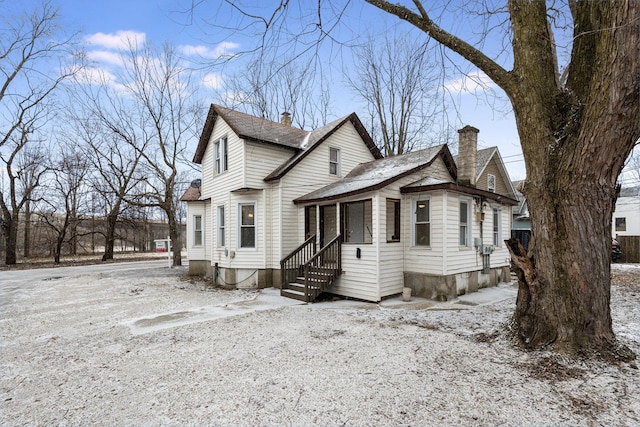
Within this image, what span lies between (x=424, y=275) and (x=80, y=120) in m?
20.9

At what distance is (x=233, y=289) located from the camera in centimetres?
1050

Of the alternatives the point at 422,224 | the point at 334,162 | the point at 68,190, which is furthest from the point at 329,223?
the point at 68,190

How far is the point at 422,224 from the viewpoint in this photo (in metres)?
8.84

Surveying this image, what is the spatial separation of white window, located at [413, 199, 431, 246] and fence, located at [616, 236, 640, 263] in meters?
15.9

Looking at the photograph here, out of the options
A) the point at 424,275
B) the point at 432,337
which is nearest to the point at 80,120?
the point at 424,275

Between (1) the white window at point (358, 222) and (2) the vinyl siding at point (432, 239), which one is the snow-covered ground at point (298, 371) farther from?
(1) the white window at point (358, 222)

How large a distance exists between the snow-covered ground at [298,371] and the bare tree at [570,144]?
23.8 inches

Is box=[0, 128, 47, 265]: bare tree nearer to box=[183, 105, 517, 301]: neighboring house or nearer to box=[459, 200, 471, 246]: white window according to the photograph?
box=[183, 105, 517, 301]: neighboring house

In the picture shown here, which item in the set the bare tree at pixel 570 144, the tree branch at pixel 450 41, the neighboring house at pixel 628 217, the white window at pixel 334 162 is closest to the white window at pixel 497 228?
the white window at pixel 334 162

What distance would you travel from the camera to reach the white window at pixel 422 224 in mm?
8766

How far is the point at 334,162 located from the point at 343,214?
3.33 metres

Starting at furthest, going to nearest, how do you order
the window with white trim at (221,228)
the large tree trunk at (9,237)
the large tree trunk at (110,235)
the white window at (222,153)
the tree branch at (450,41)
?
the large tree trunk at (110,235) → the large tree trunk at (9,237) → the window with white trim at (221,228) → the white window at (222,153) → the tree branch at (450,41)

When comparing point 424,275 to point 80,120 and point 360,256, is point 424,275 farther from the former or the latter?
point 80,120

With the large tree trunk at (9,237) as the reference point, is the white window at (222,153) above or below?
above
